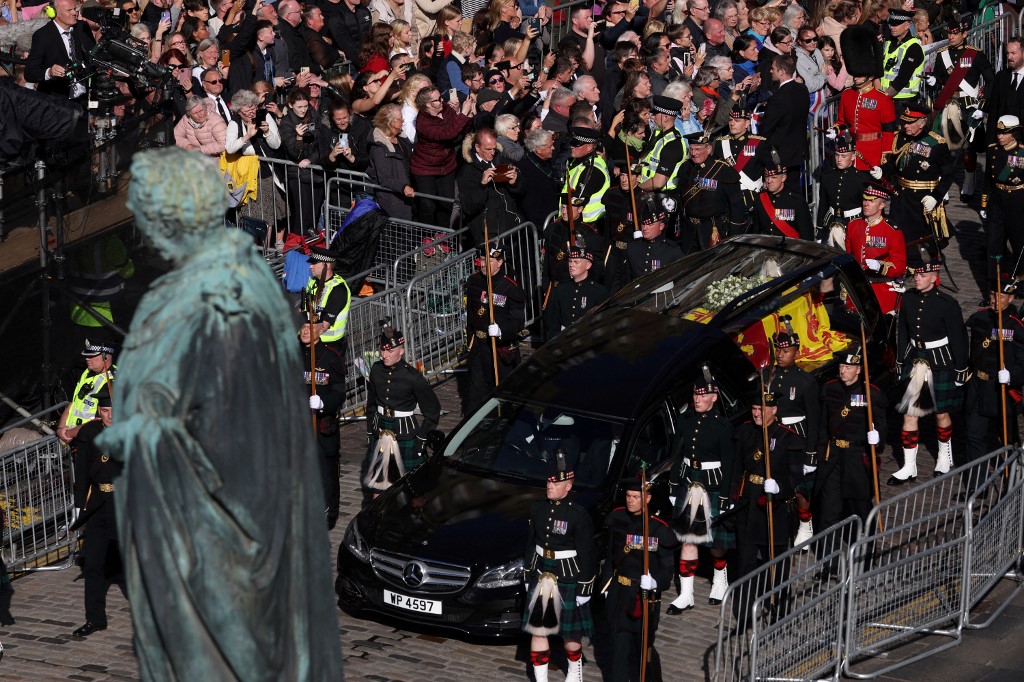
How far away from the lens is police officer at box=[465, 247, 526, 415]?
17.0 m

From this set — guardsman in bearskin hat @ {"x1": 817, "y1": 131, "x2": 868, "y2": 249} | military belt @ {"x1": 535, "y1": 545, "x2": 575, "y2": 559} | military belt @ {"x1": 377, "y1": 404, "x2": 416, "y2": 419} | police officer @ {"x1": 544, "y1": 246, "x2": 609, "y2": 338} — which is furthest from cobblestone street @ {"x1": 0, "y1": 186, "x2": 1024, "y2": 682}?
guardsman in bearskin hat @ {"x1": 817, "y1": 131, "x2": 868, "y2": 249}

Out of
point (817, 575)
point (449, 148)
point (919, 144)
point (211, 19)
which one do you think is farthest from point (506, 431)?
point (211, 19)

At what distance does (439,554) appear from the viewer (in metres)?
13.2

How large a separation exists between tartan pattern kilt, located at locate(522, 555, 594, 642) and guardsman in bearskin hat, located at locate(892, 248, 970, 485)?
16.7 feet

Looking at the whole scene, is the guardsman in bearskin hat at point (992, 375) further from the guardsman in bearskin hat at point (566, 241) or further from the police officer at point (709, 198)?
the guardsman in bearskin hat at point (566, 241)

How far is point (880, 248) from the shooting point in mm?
18000

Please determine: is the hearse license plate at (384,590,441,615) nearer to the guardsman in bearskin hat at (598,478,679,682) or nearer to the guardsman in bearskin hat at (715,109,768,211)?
the guardsman in bearskin hat at (598,478,679,682)

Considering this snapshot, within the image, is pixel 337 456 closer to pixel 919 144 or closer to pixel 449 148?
pixel 449 148

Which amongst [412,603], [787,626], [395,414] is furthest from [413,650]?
[787,626]

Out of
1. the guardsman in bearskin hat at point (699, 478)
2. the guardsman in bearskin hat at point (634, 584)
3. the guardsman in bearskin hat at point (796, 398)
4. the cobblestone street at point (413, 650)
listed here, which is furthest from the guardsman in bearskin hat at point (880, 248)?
the guardsman in bearskin hat at point (634, 584)

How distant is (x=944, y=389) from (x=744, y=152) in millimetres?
4042

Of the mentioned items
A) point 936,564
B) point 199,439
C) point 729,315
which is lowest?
point 936,564

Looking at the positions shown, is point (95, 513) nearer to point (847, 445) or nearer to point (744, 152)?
point (847, 445)

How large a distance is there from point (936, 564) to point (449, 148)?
27.6 feet
